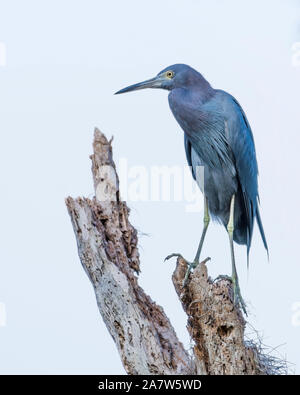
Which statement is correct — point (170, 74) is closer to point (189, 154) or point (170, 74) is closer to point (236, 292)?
point (189, 154)

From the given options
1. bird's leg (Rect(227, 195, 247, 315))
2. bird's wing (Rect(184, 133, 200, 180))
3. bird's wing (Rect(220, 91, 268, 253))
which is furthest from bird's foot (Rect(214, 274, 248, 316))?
bird's wing (Rect(184, 133, 200, 180))

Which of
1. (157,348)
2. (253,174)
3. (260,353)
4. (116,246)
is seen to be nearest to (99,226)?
(116,246)

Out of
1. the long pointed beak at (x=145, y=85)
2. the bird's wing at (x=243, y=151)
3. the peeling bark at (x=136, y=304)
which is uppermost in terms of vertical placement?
the long pointed beak at (x=145, y=85)

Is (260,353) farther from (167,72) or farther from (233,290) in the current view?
(167,72)

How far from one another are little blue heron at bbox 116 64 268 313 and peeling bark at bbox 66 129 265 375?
0.81 metres

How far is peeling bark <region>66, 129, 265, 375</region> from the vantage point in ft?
12.7

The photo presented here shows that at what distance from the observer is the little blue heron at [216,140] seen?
4.83 metres

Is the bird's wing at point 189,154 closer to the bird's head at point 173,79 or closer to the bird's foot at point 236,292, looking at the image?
the bird's head at point 173,79

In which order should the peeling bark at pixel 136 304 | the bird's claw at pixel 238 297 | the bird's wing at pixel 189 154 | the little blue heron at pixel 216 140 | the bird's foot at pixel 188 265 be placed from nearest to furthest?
the peeling bark at pixel 136 304 → the bird's foot at pixel 188 265 → the bird's claw at pixel 238 297 → the little blue heron at pixel 216 140 → the bird's wing at pixel 189 154

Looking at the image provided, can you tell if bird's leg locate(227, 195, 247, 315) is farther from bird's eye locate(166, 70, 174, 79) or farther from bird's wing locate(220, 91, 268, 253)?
bird's eye locate(166, 70, 174, 79)

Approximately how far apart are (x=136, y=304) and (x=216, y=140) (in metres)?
1.33

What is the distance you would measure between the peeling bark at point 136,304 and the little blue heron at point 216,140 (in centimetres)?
81

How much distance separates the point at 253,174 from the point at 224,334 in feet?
4.76

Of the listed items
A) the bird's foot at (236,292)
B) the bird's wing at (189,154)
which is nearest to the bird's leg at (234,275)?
the bird's foot at (236,292)
